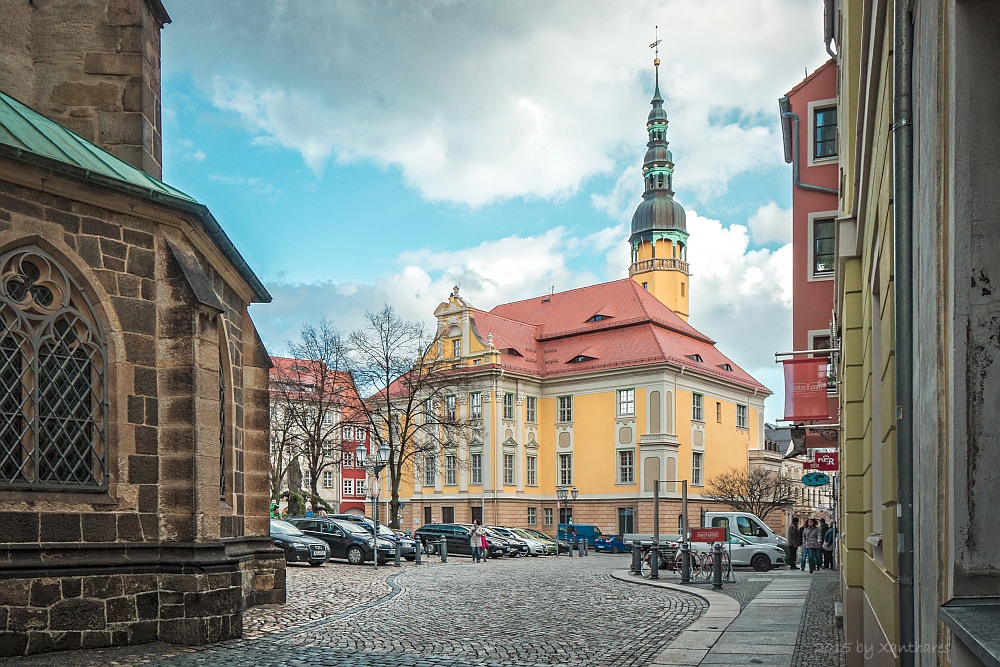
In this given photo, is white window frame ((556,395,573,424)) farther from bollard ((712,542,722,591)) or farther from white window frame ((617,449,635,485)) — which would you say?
bollard ((712,542,722,591))

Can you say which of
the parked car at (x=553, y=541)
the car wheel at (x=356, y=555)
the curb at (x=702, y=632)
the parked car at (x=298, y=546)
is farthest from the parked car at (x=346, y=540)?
the curb at (x=702, y=632)

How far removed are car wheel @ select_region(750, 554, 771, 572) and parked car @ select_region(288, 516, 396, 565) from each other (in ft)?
37.3

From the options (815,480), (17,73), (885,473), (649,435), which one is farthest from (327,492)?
(885,473)

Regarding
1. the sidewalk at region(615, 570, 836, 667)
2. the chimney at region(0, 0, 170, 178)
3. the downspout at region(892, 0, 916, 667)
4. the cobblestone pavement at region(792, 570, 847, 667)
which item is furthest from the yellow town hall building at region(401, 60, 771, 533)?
the downspout at region(892, 0, 916, 667)

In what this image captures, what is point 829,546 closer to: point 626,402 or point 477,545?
point 477,545

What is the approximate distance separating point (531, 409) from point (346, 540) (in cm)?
3199

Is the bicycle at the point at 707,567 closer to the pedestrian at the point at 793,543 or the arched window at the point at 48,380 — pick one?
the pedestrian at the point at 793,543

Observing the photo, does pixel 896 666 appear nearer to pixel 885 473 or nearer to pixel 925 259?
pixel 885 473

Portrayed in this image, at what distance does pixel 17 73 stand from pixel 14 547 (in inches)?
298

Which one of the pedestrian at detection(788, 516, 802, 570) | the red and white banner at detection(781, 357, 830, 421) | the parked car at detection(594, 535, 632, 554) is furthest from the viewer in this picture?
the parked car at detection(594, 535, 632, 554)

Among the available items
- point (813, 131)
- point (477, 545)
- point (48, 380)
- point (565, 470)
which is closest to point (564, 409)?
point (565, 470)

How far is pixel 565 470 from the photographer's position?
6341 centimetres

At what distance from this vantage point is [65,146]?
1172 centimetres

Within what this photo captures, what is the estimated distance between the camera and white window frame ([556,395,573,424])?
6381 centimetres
